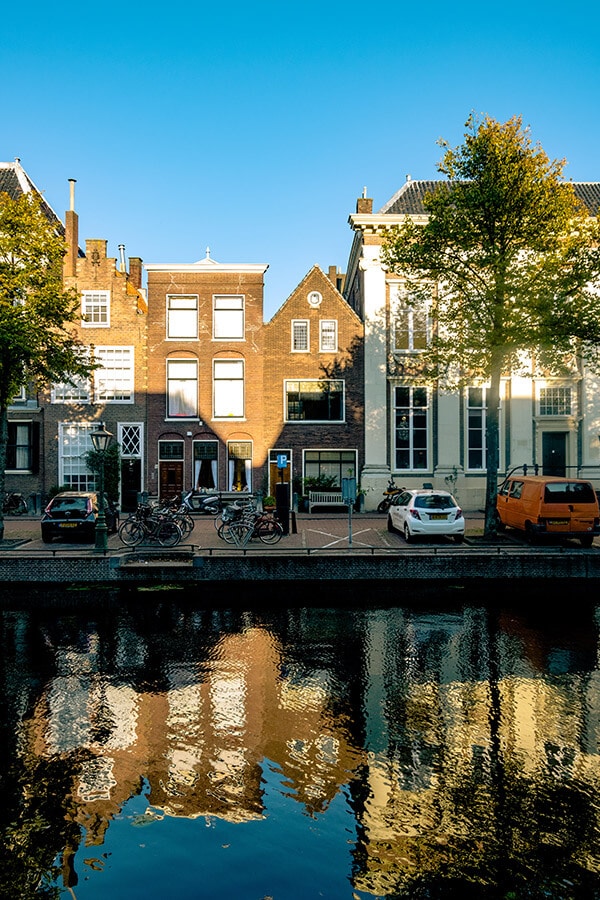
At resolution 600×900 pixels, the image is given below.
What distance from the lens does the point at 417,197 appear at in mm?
31266

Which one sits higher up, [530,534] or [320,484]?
[320,484]

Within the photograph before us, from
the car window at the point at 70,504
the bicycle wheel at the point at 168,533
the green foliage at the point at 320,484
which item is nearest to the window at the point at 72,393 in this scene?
the car window at the point at 70,504

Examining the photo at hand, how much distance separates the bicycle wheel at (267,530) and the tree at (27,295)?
837cm

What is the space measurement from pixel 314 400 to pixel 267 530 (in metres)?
11.7

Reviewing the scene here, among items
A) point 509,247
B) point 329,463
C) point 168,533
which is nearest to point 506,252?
point 509,247

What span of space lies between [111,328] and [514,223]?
765 inches

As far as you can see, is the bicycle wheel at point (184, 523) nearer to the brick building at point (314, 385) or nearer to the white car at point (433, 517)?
the white car at point (433, 517)

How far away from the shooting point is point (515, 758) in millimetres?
7320

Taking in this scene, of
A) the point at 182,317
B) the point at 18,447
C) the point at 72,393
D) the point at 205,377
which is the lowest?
the point at 18,447

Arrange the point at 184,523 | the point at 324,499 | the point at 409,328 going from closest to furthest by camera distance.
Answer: the point at 184,523
the point at 324,499
the point at 409,328

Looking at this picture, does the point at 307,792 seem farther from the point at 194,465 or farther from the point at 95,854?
the point at 194,465

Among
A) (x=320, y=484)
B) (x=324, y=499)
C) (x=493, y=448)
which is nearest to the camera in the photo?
(x=493, y=448)

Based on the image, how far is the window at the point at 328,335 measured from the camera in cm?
2928

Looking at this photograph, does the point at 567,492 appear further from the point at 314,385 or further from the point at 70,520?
the point at 70,520
